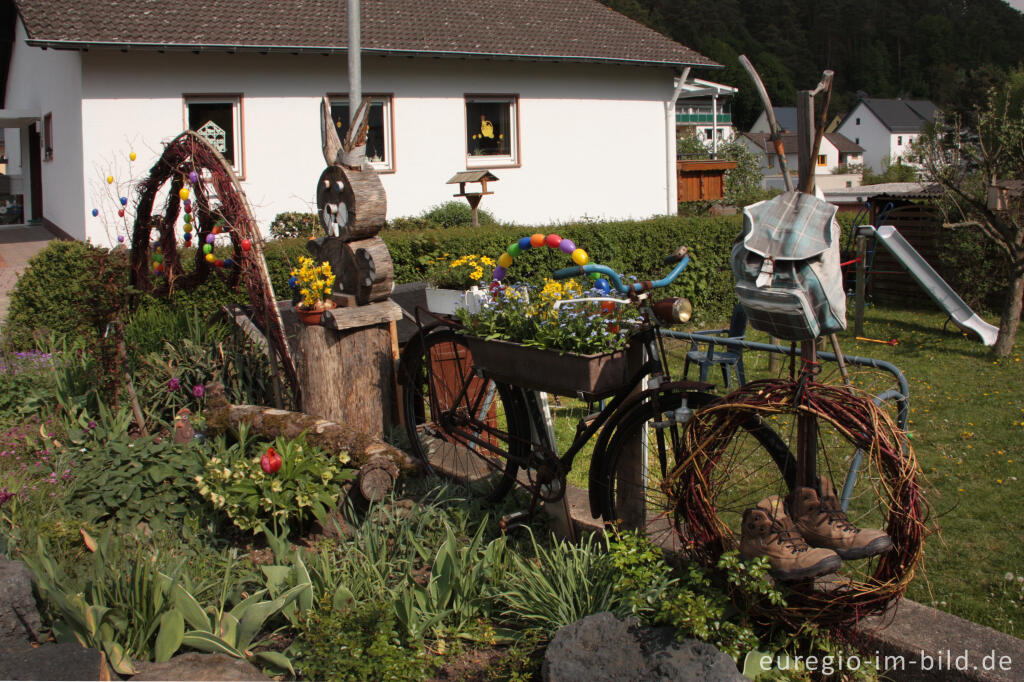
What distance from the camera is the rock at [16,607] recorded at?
108 inches

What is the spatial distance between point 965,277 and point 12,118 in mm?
17792

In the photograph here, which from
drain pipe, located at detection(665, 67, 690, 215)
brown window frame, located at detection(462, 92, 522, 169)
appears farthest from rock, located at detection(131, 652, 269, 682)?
drain pipe, located at detection(665, 67, 690, 215)

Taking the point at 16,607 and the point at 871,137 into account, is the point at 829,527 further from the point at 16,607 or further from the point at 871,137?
the point at 871,137

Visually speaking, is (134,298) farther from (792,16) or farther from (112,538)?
(792,16)

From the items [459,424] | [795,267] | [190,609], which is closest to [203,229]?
[459,424]

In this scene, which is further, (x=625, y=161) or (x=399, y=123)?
(x=625, y=161)

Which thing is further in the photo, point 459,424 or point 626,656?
point 459,424

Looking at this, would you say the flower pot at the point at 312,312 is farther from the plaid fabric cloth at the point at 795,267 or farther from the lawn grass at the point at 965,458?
the lawn grass at the point at 965,458

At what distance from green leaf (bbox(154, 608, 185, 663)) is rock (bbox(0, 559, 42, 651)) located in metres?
0.40

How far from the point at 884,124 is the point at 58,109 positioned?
269ft

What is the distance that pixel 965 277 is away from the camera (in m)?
11.3

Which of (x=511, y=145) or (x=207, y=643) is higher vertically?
(x=511, y=145)

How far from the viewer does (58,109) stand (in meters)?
15.5

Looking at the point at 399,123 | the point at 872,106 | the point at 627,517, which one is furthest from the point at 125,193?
the point at 872,106
